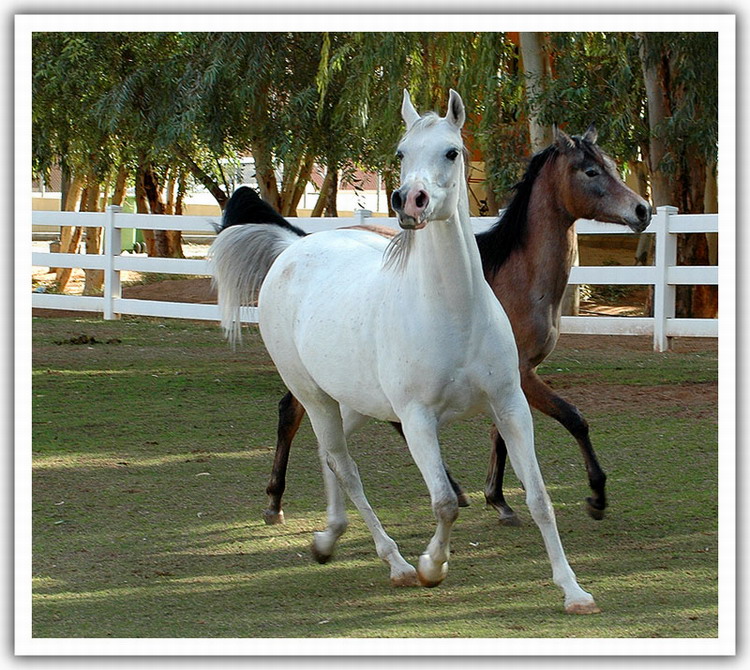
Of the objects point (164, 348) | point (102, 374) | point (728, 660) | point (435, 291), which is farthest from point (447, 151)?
point (164, 348)

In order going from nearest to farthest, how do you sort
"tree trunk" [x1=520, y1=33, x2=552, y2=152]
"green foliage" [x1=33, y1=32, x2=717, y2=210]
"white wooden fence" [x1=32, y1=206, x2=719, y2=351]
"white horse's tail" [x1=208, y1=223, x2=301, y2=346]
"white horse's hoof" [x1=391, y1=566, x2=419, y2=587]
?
"white horse's hoof" [x1=391, y1=566, x2=419, y2=587] < "white horse's tail" [x1=208, y1=223, x2=301, y2=346] < "green foliage" [x1=33, y1=32, x2=717, y2=210] < "white wooden fence" [x1=32, y1=206, x2=719, y2=351] < "tree trunk" [x1=520, y1=33, x2=552, y2=152]

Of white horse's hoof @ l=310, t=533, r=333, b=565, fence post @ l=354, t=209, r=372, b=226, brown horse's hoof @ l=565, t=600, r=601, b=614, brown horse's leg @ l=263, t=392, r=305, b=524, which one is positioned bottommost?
brown horse's hoof @ l=565, t=600, r=601, b=614

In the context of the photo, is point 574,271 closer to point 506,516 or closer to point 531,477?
point 506,516

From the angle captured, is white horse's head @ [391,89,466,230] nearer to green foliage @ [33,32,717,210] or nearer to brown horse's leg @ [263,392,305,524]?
brown horse's leg @ [263,392,305,524]

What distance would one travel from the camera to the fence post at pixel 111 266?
15938mm

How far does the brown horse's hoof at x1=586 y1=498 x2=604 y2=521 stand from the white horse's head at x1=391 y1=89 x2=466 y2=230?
6.98ft

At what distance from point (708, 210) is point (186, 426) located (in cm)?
991

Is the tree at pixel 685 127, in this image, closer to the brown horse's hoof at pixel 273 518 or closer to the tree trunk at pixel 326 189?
the tree trunk at pixel 326 189

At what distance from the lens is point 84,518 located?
6027mm

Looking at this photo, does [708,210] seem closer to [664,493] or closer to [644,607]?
[664,493]

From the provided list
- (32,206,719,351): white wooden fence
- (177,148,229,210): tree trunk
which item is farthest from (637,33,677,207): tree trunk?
(177,148,229,210): tree trunk

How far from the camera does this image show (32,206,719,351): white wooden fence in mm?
12516

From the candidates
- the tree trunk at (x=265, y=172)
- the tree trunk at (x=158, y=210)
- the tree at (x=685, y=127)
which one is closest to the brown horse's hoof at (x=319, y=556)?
the tree at (x=685, y=127)

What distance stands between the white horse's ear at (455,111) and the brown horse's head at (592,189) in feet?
6.83
